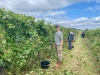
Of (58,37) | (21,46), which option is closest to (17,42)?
(21,46)

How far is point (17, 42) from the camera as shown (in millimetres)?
7781

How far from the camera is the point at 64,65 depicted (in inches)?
415

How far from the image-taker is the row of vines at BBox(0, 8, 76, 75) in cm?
579

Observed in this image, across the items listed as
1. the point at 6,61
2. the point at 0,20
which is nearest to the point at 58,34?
the point at 0,20

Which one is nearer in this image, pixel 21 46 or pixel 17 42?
pixel 21 46

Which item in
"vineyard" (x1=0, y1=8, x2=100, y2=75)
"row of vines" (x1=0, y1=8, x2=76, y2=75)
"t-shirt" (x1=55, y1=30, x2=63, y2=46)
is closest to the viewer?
"row of vines" (x1=0, y1=8, x2=76, y2=75)

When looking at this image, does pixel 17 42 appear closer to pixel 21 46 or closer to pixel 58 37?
pixel 21 46

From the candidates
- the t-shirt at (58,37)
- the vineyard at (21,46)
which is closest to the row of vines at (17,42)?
the vineyard at (21,46)

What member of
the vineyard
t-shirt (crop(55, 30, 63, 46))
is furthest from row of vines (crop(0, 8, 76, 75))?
t-shirt (crop(55, 30, 63, 46))

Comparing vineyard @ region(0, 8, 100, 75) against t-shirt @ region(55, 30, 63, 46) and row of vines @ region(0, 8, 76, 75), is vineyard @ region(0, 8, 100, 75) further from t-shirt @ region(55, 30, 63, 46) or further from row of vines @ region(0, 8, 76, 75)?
t-shirt @ region(55, 30, 63, 46)

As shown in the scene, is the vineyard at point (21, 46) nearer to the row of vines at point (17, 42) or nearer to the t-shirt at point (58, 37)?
the row of vines at point (17, 42)

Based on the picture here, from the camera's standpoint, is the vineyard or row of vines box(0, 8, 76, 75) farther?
the vineyard

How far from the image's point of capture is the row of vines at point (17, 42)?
5786mm

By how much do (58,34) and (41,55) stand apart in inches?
70.0
